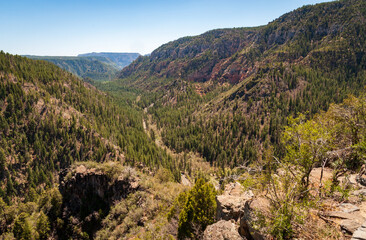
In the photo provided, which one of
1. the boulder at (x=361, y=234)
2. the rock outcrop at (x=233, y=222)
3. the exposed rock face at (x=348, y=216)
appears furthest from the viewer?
the rock outcrop at (x=233, y=222)

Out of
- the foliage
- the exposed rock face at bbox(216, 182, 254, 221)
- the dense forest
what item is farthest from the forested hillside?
the exposed rock face at bbox(216, 182, 254, 221)

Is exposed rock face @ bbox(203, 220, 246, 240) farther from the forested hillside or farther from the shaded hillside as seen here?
the shaded hillside

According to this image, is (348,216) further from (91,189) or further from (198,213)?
(91,189)

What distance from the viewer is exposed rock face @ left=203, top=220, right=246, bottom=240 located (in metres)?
18.1

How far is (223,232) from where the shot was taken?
19312mm

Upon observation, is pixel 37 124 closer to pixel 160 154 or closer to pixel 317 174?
pixel 160 154

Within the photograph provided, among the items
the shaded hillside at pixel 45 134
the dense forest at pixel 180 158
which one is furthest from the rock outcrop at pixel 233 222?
the shaded hillside at pixel 45 134

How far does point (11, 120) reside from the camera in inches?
4599

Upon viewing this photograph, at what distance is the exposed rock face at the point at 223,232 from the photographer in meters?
18.1

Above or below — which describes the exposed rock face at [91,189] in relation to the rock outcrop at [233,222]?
below

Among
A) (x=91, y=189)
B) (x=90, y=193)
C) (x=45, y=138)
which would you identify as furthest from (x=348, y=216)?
(x=45, y=138)

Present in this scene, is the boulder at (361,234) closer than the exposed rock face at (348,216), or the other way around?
the boulder at (361,234)

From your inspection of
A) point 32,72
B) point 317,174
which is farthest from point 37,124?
point 317,174

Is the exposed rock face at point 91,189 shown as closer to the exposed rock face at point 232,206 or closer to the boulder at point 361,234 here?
the exposed rock face at point 232,206
